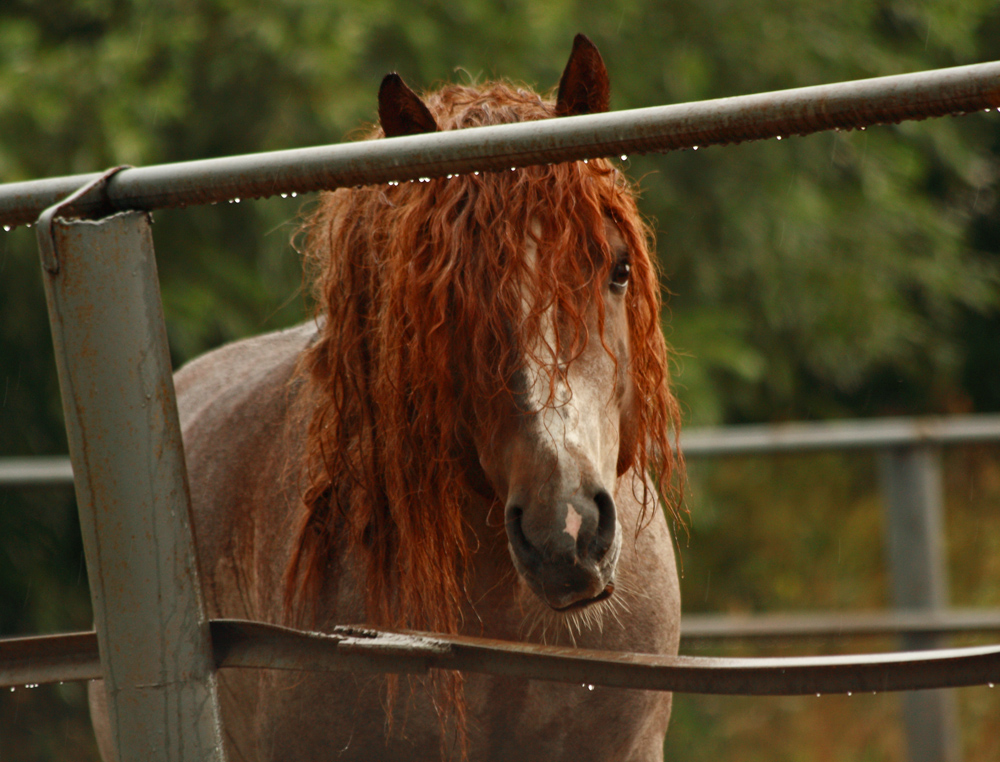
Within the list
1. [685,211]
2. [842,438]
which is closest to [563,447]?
[842,438]

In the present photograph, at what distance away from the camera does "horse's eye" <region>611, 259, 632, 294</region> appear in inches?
52.1

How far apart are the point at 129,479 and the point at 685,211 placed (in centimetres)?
446

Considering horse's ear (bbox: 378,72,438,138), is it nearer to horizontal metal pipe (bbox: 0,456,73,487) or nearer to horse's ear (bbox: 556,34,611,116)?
horse's ear (bbox: 556,34,611,116)

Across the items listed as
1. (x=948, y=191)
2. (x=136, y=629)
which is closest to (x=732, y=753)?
(x=136, y=629)

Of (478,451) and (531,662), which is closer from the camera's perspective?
(531,662)

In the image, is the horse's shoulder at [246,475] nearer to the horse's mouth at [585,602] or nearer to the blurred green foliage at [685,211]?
the horse's mouth at [585,602]

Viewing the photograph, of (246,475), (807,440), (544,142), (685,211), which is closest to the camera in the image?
(544,142)

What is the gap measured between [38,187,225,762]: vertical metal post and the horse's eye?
0.57 meters

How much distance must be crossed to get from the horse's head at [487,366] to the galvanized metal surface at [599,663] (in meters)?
0.17

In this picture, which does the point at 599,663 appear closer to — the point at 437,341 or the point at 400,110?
the point at 437,341

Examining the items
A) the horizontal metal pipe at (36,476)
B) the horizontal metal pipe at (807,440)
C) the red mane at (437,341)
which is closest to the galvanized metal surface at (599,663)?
the red mane at (437,341)

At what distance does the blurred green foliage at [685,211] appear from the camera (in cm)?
444

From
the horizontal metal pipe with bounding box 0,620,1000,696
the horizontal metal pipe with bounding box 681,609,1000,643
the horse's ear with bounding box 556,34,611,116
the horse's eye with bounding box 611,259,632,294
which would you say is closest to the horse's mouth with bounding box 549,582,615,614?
the horizontal metal pipe with bounding box 0,620,1000,696

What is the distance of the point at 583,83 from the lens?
1.37m
